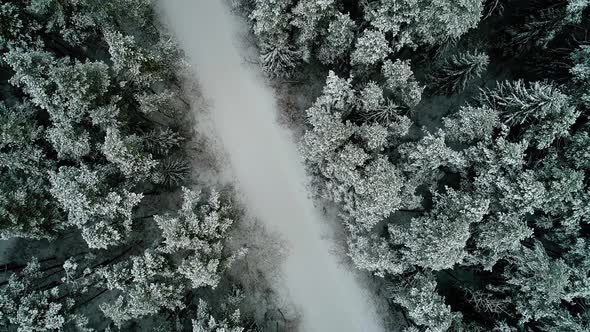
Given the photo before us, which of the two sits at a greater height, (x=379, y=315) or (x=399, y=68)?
(x=399, y=68)

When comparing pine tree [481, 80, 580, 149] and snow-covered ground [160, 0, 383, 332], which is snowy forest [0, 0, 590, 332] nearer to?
pine tree [481, 80, 580, 149]

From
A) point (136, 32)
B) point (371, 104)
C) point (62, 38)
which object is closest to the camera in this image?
point (371, 104)

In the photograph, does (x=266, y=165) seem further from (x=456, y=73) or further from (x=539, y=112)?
(x=539, y=112)

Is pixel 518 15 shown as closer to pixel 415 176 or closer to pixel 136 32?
pixel 415 176

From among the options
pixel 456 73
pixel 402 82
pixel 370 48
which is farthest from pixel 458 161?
pixel 370 48

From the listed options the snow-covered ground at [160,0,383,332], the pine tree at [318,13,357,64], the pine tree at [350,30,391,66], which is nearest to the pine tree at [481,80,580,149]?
the pine tree at [350,30,391,66]

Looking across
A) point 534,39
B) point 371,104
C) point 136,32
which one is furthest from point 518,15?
point 136,32
